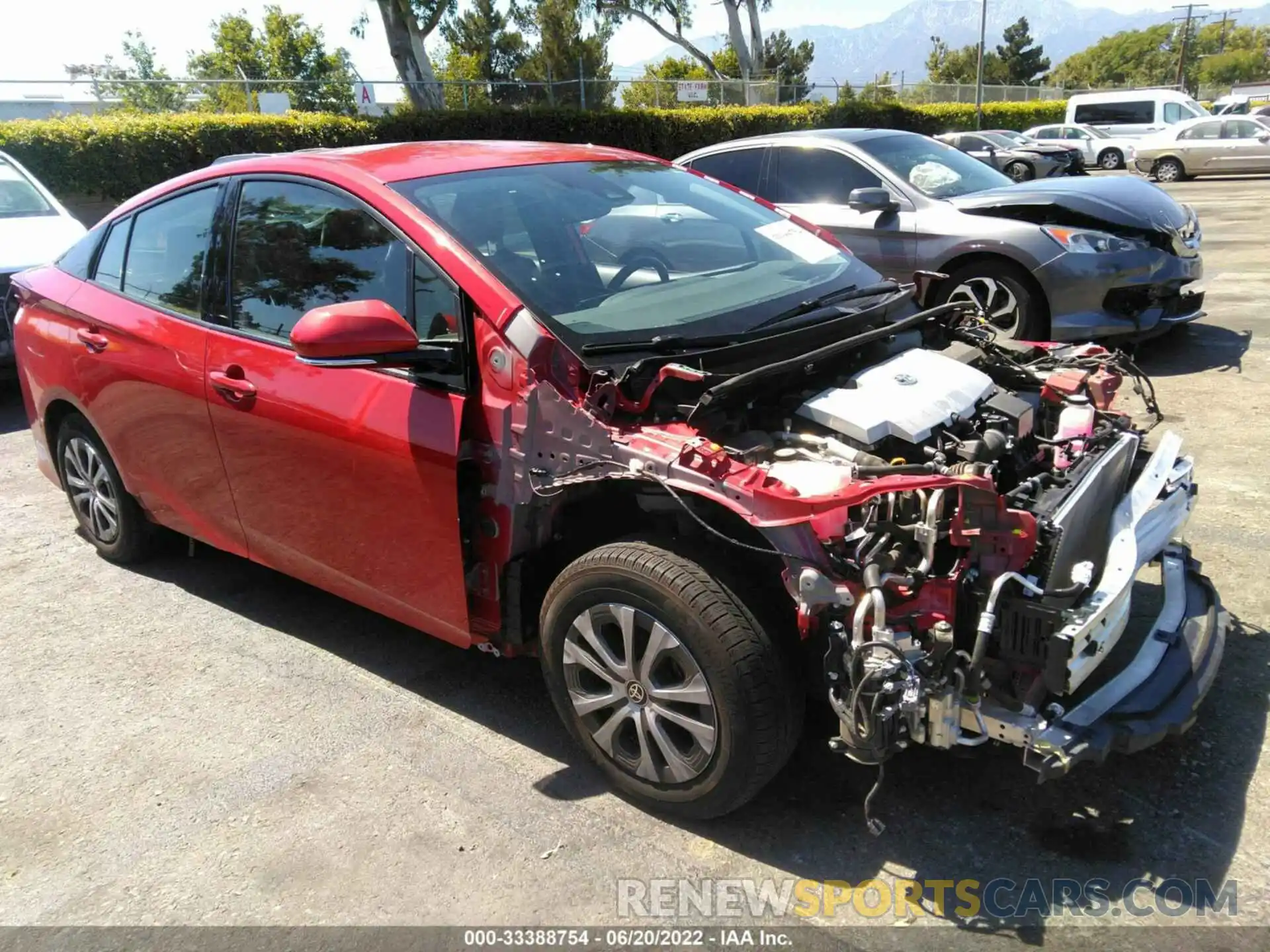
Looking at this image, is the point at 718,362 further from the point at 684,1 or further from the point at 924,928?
the point at 684,1

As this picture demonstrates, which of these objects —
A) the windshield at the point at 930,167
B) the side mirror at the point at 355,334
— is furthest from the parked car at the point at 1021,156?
the side mirror at the point at 355,334

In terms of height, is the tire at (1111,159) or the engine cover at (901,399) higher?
the engine cover at (901,399)

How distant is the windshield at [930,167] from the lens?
7.52 meters

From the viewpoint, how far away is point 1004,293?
700 cm

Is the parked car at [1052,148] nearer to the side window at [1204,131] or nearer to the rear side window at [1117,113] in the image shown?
the side window at [1204,131]

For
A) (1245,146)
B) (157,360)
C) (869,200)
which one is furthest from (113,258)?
(1245,146)

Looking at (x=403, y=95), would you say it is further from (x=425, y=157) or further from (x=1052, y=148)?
(x=425, y=157)

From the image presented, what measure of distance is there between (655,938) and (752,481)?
1160 mm

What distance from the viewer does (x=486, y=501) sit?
3008mm

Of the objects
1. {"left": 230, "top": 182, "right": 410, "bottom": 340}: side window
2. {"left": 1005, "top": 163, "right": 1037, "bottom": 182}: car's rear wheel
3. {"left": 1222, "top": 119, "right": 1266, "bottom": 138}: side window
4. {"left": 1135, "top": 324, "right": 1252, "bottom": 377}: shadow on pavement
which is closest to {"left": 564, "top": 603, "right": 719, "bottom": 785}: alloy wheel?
{"left": 230, "top": 182, "right": 410, "bottom": 340}: side window

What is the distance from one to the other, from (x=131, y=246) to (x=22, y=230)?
16.8 ft

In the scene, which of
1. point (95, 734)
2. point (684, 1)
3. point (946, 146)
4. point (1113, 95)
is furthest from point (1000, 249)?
point (684, 1)

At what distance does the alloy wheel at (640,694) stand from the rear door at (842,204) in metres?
5.14

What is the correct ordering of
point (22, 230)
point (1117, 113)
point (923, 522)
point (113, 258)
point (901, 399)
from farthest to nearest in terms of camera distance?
point (1117, 113) → point (22, 230) → point (113, 258) → point (901, 399) → point (923, 522)
